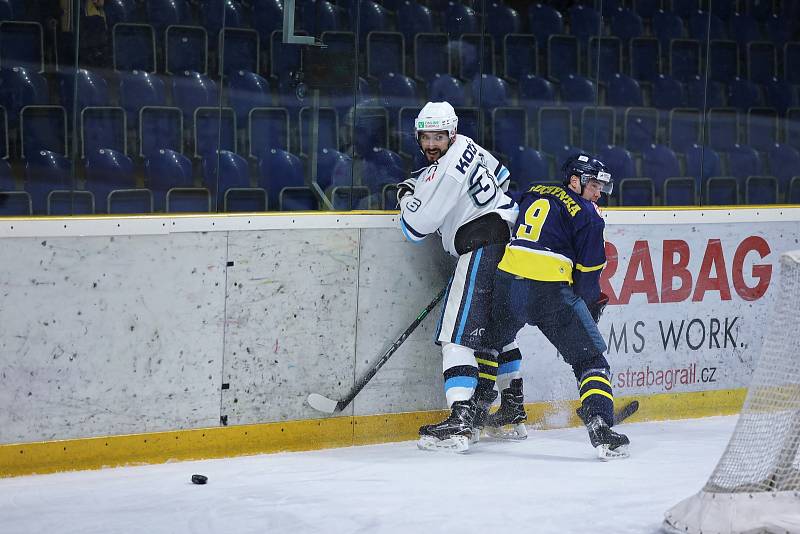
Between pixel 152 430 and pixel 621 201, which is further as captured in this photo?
pixel 621 201

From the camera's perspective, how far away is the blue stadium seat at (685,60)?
20.5ft

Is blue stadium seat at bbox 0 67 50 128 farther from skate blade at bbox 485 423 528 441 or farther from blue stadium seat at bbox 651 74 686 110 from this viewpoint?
blue stadium seat at bbox 651 74 686 110

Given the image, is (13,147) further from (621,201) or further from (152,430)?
(621,201)

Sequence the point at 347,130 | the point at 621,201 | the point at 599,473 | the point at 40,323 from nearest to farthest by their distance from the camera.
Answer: the point at 40,323 → the point at 599,473 → the point at 347,130 → the point at 621,201

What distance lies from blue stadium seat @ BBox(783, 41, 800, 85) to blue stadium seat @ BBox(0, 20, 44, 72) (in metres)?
3.95

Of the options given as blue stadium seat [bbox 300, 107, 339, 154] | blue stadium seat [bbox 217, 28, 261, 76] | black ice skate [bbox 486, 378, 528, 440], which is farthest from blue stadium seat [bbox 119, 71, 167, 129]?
black ice skate [bbox 486, 378, 528, 440]

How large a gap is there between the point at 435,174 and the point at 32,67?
161 cm

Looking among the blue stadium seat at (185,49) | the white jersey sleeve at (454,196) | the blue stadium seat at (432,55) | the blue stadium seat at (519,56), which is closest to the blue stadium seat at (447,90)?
the blue stadium seat at (432,55)

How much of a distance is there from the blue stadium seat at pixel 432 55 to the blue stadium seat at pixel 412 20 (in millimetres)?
36

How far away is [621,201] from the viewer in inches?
236

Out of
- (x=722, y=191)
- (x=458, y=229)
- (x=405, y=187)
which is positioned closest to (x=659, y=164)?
(x=722, y=191)

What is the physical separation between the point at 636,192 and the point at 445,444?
66.0 inches

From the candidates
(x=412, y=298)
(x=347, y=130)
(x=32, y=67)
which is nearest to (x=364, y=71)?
(x=347, y=130)

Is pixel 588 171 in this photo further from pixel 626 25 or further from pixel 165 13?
pixel 165 13
